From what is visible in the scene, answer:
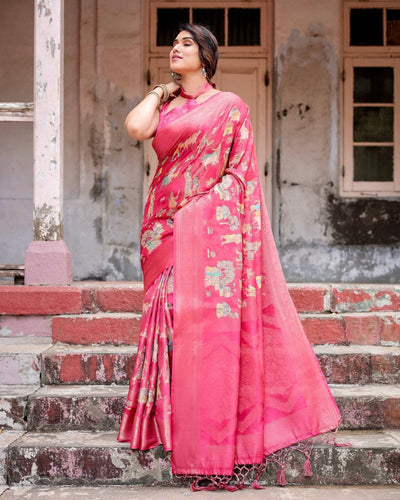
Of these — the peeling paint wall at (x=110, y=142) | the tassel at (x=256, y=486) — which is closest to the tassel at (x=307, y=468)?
the tassel at (x=256, y=486)

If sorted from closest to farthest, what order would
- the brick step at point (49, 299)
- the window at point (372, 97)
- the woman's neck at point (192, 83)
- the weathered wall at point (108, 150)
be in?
the woman's neck at point (192, 83) → the brick step at point (49, 299) → the weathered wall at point (108, 150) → the window at point (372, 97)

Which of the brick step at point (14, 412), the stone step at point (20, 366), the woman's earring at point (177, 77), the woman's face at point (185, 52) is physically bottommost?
the brick step at point (14, 412)

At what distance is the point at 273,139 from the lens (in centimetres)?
656

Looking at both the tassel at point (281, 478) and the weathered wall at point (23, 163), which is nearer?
the tassel at point (281, 478)

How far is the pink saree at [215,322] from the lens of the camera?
2816mm

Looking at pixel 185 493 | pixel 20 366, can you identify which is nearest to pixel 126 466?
pixel 185 493

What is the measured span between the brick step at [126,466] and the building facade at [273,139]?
3493mm

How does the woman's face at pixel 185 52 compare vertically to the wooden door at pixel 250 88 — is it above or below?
below

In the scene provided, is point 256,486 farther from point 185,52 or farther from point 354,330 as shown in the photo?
point 185,52

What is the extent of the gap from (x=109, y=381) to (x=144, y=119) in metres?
1.49

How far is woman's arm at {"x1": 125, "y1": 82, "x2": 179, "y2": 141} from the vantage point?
2938mm

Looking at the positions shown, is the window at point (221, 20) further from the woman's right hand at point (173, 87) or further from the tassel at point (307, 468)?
the tassel at point (307, 468)

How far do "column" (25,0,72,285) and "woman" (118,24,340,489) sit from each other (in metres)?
1.48

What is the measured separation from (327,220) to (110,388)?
3.57 metres
